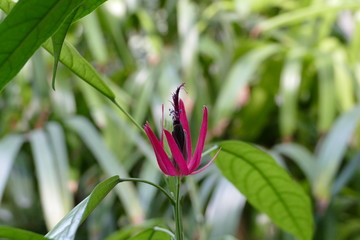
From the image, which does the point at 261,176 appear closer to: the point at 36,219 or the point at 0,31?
the point at 0,31

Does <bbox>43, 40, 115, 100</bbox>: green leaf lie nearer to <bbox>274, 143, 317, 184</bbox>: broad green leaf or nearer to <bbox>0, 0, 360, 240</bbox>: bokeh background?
<bbox>0, 0, 360, 240</bbox>: bokeh background

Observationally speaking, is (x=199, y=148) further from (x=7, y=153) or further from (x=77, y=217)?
(x=7, y=153)

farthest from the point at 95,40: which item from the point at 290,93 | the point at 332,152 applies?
the point at 332,152

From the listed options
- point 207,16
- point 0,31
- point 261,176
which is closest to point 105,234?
point 207,16

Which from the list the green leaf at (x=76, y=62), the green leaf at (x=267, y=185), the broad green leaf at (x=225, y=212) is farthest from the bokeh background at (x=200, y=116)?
the green leaf at (x=76, y=62)

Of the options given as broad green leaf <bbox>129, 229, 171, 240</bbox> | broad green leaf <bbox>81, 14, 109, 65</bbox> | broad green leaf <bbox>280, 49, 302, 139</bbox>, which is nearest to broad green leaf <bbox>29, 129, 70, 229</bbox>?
broad green leaf <bbox>81, 14, 109, 65</bbox>

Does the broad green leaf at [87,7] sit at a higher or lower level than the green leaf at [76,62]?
higher

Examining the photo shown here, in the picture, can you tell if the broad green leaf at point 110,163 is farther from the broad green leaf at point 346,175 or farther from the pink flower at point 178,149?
the pink flower at point 178,149
